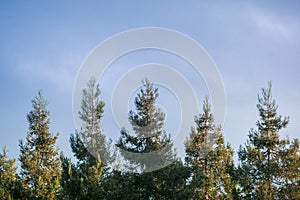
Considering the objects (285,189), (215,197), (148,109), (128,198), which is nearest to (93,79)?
(148,109)

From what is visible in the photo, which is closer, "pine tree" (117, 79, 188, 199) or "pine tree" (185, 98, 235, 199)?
"pine tree" (117, 79, 188, 199)

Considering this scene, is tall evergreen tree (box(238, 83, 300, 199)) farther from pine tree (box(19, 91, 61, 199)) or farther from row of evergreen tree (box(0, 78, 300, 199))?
pine tree (box(19, 91, 61, 199))

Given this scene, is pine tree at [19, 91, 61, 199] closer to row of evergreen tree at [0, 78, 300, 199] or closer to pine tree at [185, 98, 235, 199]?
row of evergreen tree at [0, 78, 300, 199]

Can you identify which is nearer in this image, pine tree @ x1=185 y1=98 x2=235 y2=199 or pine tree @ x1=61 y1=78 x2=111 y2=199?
pine tree @ x1=61 y1=78 x2=111 y2=199

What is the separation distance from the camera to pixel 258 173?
25.9 m

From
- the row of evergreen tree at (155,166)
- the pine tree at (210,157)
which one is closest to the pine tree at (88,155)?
→ the row of evergreen tree at (155,166)

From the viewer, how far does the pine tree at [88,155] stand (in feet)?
78.9

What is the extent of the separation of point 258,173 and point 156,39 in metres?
10.8

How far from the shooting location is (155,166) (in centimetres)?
2423

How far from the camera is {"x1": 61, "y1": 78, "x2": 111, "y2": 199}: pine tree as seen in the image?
24.1 metres

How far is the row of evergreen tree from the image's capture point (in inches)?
947

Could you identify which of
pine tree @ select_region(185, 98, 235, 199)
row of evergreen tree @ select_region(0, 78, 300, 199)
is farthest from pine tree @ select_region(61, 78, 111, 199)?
pine tree @ select_region(185, 98, 235, 199)

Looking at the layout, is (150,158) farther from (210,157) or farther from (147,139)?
(210,157)

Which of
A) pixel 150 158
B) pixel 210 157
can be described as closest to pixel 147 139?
pixel 150 158
